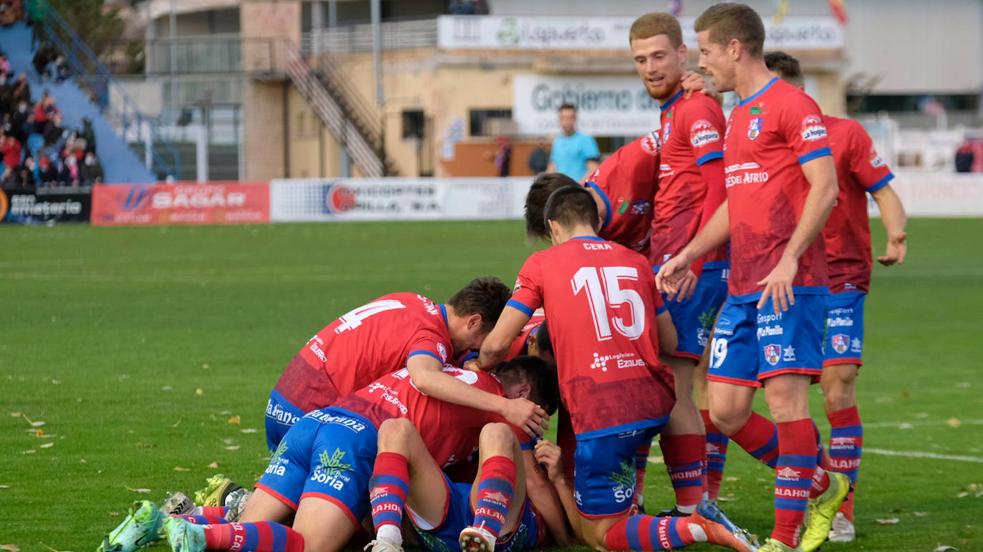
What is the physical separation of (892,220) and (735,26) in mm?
1710

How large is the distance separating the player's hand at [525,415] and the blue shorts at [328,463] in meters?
0.59

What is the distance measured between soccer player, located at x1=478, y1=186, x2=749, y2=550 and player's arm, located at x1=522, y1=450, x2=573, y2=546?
19 cm

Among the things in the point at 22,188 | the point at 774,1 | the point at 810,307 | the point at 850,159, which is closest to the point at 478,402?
the point at 810,307

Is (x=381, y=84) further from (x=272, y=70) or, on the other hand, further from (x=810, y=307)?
(x=810, y=307)

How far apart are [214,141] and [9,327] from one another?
A: 43.7 metres

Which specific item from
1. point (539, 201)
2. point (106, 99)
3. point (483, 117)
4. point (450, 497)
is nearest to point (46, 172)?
point (106, 99)

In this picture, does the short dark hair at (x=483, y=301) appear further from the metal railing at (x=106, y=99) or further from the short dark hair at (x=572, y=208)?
the metal railing at (x=106, y=99)

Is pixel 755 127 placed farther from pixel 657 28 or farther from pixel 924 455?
pixel 924 455

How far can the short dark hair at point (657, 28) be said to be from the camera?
780 cm

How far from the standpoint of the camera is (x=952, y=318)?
1817 cm

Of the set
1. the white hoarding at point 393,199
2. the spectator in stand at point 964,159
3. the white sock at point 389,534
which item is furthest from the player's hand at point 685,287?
the spectator in stand at point 964,159

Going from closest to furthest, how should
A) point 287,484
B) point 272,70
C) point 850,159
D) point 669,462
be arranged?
point 287,484
point 669,462
point 850,159
point 272,70

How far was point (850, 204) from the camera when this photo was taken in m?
8.16

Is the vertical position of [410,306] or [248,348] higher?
[410,306]
